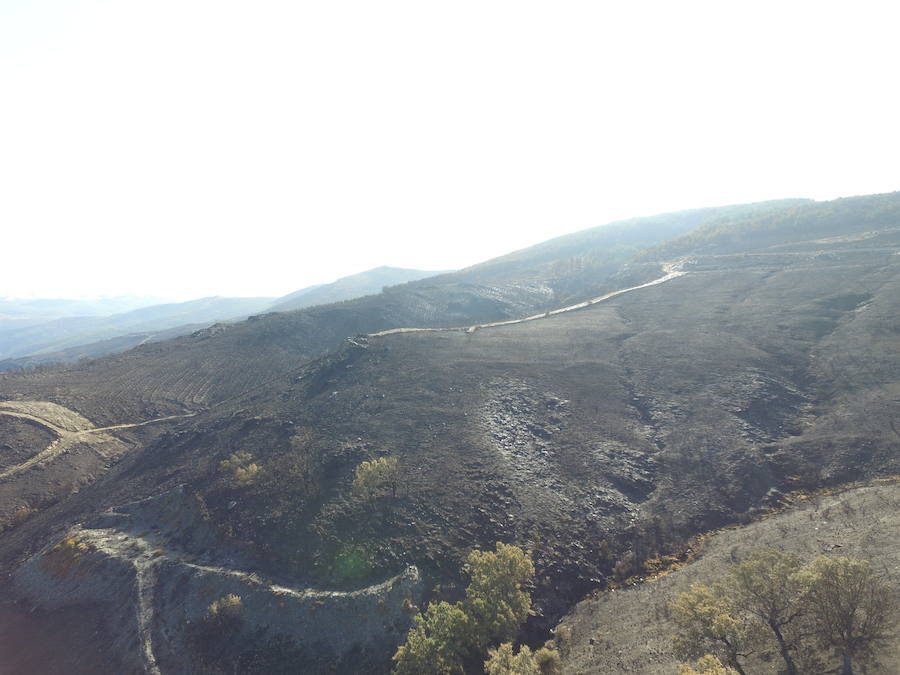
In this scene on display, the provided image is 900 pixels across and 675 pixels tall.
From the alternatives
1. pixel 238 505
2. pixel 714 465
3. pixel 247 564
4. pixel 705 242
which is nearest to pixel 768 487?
pixel 714 465

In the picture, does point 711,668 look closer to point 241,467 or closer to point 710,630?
point 710,630

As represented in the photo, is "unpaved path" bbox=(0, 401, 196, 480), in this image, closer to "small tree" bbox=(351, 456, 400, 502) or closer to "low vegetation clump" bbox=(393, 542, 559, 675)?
"small tree" bbox=(351, 456, 400, 502)

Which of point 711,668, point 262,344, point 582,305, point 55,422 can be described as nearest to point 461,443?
point 711,668

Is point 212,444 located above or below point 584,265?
below

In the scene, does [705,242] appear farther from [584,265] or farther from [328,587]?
[328,587]

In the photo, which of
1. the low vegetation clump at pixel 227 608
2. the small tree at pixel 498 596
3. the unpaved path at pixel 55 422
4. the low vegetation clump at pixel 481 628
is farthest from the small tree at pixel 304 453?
the unpaved path at pixel 55 422

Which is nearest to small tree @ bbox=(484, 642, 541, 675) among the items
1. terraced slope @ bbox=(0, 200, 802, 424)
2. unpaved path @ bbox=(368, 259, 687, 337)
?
unpaved path @ bbox=(368, 259, 687, 337)
